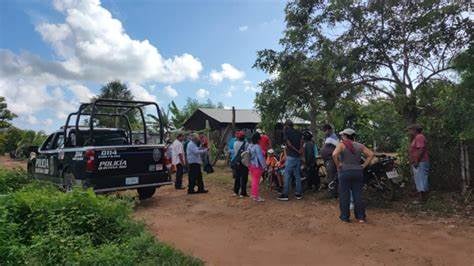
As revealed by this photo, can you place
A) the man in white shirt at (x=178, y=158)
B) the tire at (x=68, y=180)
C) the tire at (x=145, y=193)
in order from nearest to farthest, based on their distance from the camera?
1. the tire at (x=68, y=180)
2. the tire at (x=145, y=193)
3. the man in white shirt at (x=178, y=158)

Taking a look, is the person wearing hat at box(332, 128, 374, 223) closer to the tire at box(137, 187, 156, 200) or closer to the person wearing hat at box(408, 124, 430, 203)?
the person wearing hat at box(408, 124, 430, 203)

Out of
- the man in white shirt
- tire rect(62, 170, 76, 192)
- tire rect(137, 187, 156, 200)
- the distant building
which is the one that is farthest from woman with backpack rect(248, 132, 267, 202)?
the distant building

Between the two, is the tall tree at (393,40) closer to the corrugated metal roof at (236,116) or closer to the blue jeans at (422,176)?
the blue jeans at (422,176)

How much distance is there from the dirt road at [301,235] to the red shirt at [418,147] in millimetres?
1337

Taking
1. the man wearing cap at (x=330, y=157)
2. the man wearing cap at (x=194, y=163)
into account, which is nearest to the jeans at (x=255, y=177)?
the man wearing cap at (x=330, y=157)

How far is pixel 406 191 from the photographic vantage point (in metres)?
10.7

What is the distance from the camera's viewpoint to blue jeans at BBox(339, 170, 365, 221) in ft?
28.4

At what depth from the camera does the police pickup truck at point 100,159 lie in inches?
415

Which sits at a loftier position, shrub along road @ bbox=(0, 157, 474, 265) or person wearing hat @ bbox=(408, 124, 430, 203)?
person wearing hat @ bbox=(408, 124, 430, 203)

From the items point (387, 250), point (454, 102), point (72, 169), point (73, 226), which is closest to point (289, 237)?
point (387, 250)

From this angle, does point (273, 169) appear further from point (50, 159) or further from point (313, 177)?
point (50, 159)

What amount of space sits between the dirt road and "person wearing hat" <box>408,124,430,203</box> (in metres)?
1.03

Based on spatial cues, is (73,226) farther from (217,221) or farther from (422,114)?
(422,114)

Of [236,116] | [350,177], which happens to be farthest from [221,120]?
[350,177]
